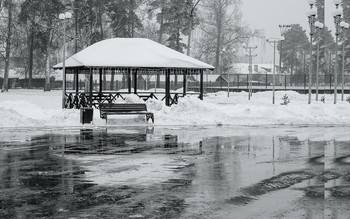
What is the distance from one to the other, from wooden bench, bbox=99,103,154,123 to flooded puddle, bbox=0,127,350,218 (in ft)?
20.2

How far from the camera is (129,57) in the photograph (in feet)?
102

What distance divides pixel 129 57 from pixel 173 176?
20.2 m

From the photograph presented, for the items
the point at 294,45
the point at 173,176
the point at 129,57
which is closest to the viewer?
the point at 173,176

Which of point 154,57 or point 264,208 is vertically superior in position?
point 154,57

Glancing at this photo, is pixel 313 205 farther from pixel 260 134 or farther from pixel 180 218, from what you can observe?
pixel 260 134

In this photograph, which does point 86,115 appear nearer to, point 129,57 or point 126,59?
point 126,59

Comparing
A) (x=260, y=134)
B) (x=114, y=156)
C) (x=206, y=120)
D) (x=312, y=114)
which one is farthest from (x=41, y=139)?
(x=312, y=114)

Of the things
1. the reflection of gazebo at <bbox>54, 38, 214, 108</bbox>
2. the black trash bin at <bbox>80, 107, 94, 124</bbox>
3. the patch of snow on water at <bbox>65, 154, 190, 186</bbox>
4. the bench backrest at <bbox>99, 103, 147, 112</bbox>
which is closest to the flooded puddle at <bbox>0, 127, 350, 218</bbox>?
the patch of snow on water at <bbox>65, 154, 190, 186</bbox>

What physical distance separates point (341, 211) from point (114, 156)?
24.3 feet

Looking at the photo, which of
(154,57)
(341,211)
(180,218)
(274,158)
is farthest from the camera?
(154,57)

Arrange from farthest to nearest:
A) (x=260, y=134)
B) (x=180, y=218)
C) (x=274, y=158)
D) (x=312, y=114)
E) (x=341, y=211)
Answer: (x=312, y=114) → (x=260, y=134) → (x=274, y=158) → (x=341, y=211) → (x=180, y=218)

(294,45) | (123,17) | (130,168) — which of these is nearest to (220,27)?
(123,17)

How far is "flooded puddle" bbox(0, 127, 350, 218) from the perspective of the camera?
27.3 ft

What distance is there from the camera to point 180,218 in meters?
7.73
